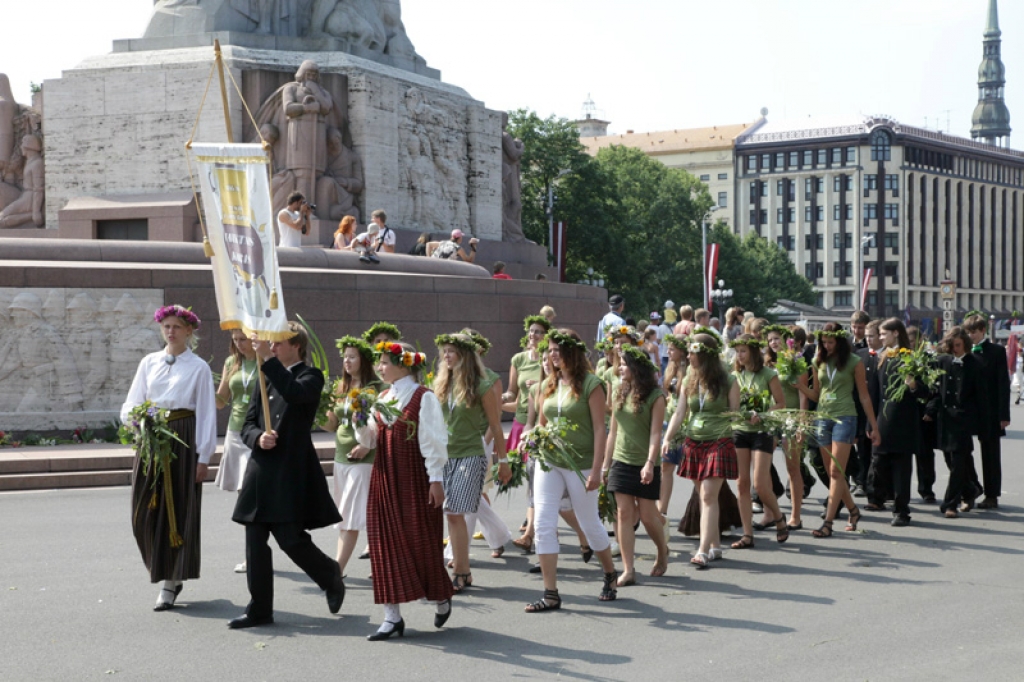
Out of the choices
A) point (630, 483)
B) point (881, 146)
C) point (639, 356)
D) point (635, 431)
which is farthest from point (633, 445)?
point (881, 146)

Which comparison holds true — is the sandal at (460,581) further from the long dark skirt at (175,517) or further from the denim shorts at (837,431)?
the denim shorts at (837,431)

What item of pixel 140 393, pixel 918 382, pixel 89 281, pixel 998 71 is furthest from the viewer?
pixel 998 71

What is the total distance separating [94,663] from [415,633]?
1.72 m

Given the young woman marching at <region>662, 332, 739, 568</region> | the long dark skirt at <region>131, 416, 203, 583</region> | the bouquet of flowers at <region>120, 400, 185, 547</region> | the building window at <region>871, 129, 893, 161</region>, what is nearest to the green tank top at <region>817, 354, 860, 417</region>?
the young woman marching at <region>662, 332, 739, 568</region>

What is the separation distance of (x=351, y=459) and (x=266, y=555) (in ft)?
4.88

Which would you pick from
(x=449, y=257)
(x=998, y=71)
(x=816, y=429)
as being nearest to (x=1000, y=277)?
(x=998, y=71)

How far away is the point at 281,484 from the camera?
7.66 meters

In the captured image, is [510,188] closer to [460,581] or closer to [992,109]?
[460,581]

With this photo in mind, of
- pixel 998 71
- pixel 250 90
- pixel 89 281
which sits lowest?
pixel 89 281

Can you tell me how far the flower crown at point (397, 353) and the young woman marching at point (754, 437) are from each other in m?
3.55

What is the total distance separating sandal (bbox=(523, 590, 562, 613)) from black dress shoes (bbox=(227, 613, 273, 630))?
1.55 m

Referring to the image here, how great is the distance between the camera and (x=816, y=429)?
37.2 feet

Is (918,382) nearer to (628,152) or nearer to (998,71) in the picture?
(628,152)

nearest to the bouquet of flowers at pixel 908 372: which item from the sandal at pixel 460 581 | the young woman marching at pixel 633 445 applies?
the young woman marching at pixel 633 445
